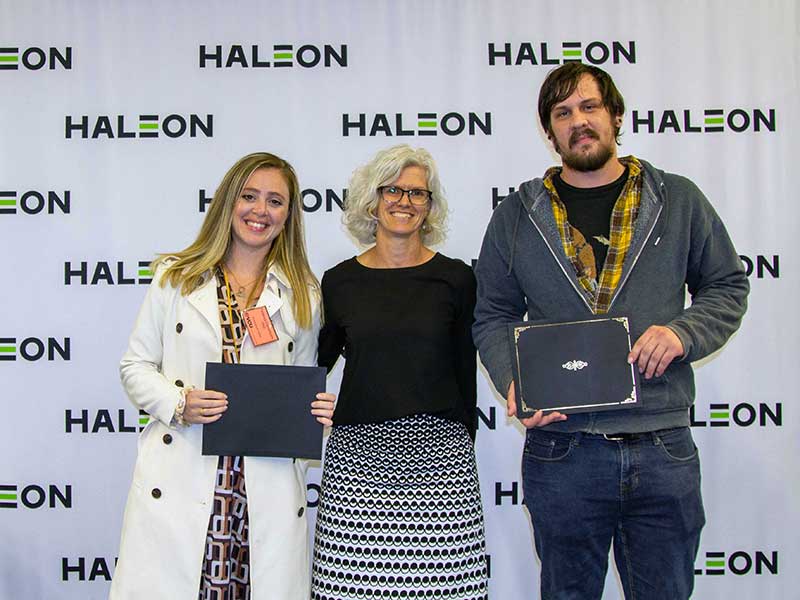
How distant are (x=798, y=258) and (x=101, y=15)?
11.6ft

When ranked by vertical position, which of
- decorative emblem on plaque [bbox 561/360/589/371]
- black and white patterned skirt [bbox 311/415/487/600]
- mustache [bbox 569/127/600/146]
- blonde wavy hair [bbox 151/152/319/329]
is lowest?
black and white patterned skirt [bbox 311/415/487/600]

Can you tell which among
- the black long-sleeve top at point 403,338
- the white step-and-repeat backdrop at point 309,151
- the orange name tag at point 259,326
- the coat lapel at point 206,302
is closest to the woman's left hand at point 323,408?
the black long-sleeve top at point 403,338

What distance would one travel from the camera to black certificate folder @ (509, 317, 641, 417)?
212 centimetres

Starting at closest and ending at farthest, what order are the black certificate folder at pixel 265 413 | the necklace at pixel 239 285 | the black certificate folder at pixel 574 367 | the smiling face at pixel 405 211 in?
1. the black certificate folder at pixel 574 367
2. the black certificate folder at pixel 265 413
3. the necklace at pixel 239 285
4. the smiling face at pixel 405 211

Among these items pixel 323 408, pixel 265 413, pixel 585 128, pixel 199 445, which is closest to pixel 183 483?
pixel 199 445

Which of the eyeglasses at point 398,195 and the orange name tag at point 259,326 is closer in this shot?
the orange name tag at point 259,326

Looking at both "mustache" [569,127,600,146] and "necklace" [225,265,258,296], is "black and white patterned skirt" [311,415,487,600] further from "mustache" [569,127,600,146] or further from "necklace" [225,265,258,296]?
"mustache" [569,127,600,146]

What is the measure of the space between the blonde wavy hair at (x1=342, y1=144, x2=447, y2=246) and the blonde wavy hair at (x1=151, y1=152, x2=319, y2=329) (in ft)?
0.73

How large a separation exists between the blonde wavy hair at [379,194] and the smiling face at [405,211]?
0.02 meters

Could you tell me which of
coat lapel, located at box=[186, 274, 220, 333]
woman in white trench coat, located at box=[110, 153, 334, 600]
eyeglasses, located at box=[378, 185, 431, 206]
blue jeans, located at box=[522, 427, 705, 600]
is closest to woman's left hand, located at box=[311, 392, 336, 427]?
woman in white trench coat, located at box=[110, 153, 334, 600]

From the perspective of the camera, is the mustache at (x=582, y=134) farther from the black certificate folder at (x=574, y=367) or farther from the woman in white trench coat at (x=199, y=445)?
the woman in white trench coat at (x=199, y=445)

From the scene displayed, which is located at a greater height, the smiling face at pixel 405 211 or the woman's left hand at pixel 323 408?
the smiling face at pixel 405 211

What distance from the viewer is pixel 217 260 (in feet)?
8.21

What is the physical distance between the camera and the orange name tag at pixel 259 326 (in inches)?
94.8
